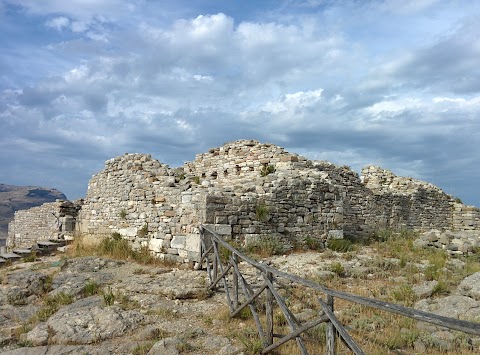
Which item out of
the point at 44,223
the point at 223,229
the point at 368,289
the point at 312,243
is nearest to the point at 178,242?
the point at 223,229

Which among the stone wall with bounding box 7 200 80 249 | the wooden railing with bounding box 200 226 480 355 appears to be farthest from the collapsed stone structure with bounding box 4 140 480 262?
the wooden railing with bounding box 200 226 480 355

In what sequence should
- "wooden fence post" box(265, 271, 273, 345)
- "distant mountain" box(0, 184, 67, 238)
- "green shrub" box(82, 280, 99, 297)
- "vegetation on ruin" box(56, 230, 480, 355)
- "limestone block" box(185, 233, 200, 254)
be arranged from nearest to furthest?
"wooden fence post" box(265, 271, 273, 345)
"vegetation on ruin" box(56, 230, 480, 355)
"green shrub" box(82, 280, 99, 297)
"limestone block" box(185, 233, 200, 254)
"distant mountain" box(0, 184, 67, 238)

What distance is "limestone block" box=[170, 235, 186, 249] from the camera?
11.3m

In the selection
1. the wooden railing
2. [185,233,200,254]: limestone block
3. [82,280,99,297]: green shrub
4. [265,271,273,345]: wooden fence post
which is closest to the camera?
the wooden railing

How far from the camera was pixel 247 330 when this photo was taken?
6.43m

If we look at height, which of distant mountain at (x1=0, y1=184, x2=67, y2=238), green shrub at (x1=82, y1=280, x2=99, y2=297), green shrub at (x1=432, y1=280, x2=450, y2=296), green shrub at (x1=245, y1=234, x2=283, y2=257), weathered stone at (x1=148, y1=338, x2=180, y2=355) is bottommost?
weathered stone at (x1=148, y1=338, x2=180, y2=355)

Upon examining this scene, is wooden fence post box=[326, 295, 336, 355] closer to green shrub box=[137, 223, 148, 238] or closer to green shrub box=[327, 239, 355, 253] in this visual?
green shrub box=[327, 239, 355, 253]

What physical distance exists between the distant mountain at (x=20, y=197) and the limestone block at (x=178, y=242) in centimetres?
8064

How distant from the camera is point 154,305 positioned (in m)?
8.16

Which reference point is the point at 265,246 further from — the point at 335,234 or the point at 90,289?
the point at 90,289

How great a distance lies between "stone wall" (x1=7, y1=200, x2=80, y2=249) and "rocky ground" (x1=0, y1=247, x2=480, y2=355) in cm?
728

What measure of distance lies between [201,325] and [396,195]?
643 inches

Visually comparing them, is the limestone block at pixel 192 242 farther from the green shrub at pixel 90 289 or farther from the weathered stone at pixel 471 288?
the weathered stone at pixel 471 288

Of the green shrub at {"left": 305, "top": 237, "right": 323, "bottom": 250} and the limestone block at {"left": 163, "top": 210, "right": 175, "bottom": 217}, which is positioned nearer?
the limestone block at {"left": 163, "top": 210, "right": 175, "bottom": 217}
